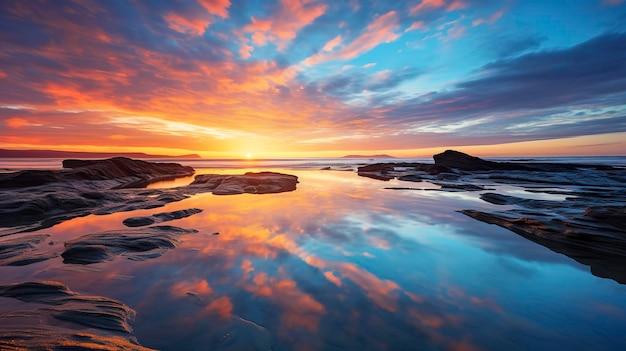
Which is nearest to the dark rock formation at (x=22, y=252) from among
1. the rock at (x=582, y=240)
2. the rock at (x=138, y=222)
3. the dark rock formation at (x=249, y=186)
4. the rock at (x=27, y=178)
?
the rock at (x=138, y=222)

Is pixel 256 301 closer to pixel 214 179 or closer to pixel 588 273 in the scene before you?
pixel 588 273

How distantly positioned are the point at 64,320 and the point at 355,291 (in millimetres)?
3552

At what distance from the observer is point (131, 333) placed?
2.76 meters

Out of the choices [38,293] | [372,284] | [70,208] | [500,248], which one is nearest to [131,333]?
[38,293]

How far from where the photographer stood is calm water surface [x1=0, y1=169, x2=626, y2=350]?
279 centimetres

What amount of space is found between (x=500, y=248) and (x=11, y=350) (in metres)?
7.65

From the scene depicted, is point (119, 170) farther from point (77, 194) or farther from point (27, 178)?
point (77, 194)

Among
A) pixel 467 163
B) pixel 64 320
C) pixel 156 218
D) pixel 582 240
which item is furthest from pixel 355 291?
pixel 467 163

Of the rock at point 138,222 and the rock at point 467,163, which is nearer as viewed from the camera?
the rock at point 138,222

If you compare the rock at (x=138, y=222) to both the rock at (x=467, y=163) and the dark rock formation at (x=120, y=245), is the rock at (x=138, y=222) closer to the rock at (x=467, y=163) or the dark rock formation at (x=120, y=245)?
the dark rock formation at (x=120, y=245)

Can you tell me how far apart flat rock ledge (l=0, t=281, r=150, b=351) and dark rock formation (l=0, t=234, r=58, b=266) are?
140 centimetres

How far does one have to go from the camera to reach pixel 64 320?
9.11ft

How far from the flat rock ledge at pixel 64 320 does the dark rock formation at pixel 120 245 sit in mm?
1231

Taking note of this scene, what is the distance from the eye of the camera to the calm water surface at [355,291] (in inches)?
110
